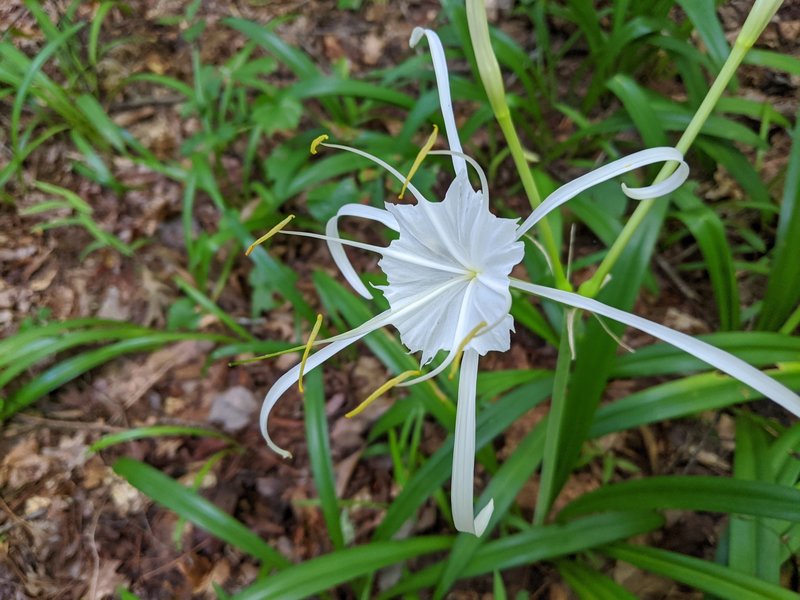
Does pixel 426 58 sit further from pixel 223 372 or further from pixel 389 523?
pixel 389 523

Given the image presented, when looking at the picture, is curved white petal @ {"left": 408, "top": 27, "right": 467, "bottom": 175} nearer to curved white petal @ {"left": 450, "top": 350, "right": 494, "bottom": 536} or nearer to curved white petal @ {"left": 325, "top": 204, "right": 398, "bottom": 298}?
curved white petal @ {"left": 325, "top": 204, "right": 398, "bottom": 298}

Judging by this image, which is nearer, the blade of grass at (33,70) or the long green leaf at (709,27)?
the long green leaf at (709,27)

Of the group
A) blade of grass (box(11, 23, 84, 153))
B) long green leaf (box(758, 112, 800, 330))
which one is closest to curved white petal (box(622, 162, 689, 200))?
long green leaf (box(758, 112, 800, 330))

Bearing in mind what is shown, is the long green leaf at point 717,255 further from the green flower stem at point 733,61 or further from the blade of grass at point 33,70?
the blade of grass at point 33,70

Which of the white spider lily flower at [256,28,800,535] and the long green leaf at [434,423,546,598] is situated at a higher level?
the white spider lily flower at [256,28,800,535]

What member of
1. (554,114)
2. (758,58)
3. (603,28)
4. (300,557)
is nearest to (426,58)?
(554,114)

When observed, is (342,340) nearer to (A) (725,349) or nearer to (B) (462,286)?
(B) (462,286)

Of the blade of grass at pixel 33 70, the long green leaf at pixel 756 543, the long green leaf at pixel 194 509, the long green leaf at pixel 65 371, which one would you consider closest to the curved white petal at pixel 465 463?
the long green leaf at pixel 756 543
